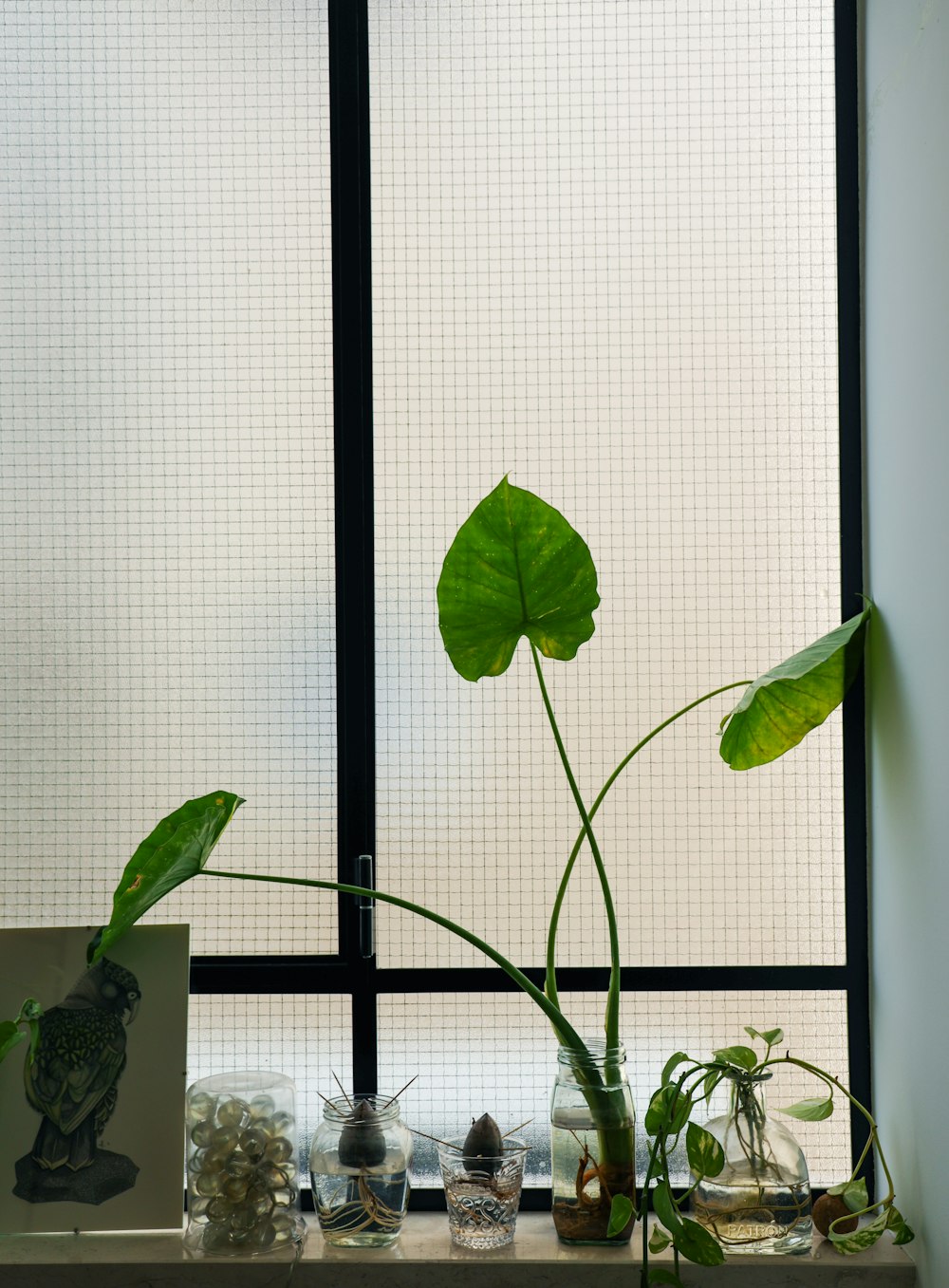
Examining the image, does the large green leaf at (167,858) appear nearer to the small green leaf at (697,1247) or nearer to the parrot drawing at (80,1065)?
the parrot drawing at (80,1065)

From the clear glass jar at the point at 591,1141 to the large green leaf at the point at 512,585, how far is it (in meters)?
0.43

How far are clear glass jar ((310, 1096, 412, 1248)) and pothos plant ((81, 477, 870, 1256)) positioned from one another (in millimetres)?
197

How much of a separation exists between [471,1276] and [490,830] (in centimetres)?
47

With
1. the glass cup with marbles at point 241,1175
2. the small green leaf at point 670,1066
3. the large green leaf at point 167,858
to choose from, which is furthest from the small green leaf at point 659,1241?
the large green leaf at point 167,858

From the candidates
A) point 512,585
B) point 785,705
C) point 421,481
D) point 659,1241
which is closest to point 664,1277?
point 659,1241

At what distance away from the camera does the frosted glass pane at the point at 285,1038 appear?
1.31 m

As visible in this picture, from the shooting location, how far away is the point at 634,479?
4.33ft

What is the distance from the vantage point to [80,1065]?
1231mm

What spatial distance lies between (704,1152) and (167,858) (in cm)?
61

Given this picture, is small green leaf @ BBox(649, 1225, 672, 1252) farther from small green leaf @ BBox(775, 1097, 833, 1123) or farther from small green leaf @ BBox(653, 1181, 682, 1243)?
small green leaf @ BBox(775, 1097, 833, 1123)

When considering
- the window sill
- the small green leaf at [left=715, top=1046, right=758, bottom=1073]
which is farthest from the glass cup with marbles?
the small green leaf at [left=715, top=1046, right=758, bottom=1073]

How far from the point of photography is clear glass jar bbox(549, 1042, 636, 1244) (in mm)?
1150

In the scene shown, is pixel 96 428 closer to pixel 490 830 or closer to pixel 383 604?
pixel 383 604

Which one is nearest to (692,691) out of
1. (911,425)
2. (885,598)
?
(885,598)
